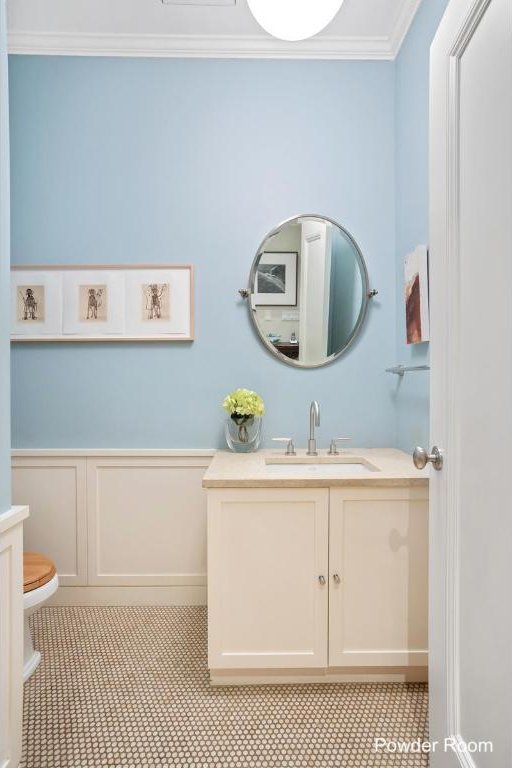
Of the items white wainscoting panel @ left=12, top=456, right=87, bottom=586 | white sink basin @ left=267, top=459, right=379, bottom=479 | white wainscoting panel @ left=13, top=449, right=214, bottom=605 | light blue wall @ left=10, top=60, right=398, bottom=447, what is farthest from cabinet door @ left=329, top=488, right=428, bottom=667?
white wainscoting panel @ left=12, top=456, right=87, bottom=586

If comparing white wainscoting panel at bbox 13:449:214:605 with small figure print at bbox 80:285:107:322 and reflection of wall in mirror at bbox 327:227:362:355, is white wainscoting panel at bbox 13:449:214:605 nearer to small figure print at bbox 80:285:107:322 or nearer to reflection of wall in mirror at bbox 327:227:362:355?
small figure print at bbox 80:285:107:322

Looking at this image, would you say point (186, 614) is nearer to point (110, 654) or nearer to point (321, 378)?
point (110, 654)

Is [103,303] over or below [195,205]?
below

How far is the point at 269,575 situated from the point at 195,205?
1.79 metres

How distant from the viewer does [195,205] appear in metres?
2.51

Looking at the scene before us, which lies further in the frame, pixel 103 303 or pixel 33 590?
pixel 103 303

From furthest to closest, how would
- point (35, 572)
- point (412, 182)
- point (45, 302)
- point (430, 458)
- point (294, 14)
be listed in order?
point (45, 302)
point (412, 182)
point (35, 572)
point (294, 14)
point (430, 458)

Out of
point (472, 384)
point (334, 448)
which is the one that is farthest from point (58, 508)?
point (472, 384)

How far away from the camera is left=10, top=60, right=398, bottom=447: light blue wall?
2.49 metres

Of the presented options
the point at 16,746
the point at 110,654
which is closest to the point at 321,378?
the point at 110,654

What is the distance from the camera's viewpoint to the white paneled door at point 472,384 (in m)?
0.98

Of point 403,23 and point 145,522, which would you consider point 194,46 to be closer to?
point 403,23

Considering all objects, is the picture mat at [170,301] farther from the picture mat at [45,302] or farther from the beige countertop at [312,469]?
the beige countertop at [312,469]

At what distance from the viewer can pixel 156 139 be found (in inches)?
98.4
